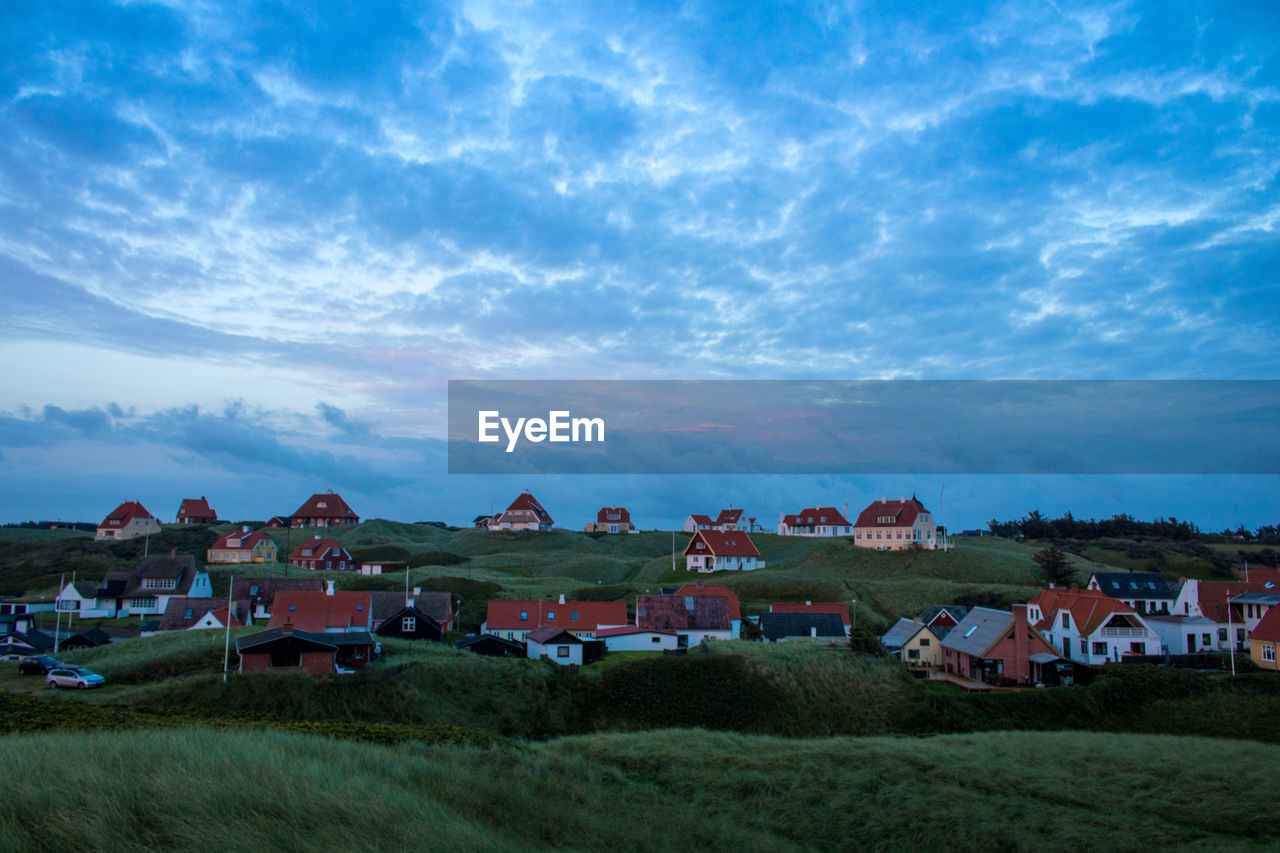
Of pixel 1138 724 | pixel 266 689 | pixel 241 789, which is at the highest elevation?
pixel 241 789

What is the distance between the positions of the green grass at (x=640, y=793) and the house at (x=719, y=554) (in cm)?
4775

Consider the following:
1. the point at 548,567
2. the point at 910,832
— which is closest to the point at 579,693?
the point at 910,832

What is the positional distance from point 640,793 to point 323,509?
380 ft

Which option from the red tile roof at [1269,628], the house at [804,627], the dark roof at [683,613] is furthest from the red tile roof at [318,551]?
the red tile roof at [1269,628]

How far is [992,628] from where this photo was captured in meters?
37.7

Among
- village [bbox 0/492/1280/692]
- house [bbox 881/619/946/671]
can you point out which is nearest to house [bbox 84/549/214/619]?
village [bbox 0/492/1280/692]

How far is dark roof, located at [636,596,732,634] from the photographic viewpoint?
43750 millimetres

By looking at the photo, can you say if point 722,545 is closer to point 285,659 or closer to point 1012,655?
point 1012,655

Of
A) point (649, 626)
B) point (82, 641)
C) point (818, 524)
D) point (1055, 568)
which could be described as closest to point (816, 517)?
point (818, 524)

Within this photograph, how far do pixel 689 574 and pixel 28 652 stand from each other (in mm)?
49159

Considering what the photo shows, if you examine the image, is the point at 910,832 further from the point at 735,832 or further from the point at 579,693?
the point at 579,693

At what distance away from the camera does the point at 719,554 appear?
243ft

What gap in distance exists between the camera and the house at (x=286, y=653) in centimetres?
3177

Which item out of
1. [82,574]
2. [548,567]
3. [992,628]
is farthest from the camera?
[548,567]
